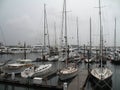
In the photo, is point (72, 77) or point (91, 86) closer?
point (91, 86)

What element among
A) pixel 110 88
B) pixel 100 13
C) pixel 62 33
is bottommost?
pixel 110 88

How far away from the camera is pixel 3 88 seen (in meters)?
20.3

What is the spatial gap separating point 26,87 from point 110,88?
10.3 m

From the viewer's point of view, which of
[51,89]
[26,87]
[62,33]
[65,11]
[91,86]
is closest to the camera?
[51,89]

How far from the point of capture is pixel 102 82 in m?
20.0

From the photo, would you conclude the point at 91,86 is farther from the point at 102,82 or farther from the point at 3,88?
the point at 3,88

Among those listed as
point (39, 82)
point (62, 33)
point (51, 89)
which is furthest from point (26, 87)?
point (62, 33)

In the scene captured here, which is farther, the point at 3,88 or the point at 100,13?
the point at 100,13

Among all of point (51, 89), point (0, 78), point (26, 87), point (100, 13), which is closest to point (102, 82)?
point (51, 89)

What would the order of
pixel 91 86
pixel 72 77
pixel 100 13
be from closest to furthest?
pixel 91 86 → pixel 72 77 → pixel 100 13

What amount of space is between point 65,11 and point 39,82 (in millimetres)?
14520

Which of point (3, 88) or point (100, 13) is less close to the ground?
point (100, 13)

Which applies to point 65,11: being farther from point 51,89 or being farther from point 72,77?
point 51,89

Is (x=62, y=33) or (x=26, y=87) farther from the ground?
(x=62, y=33)
